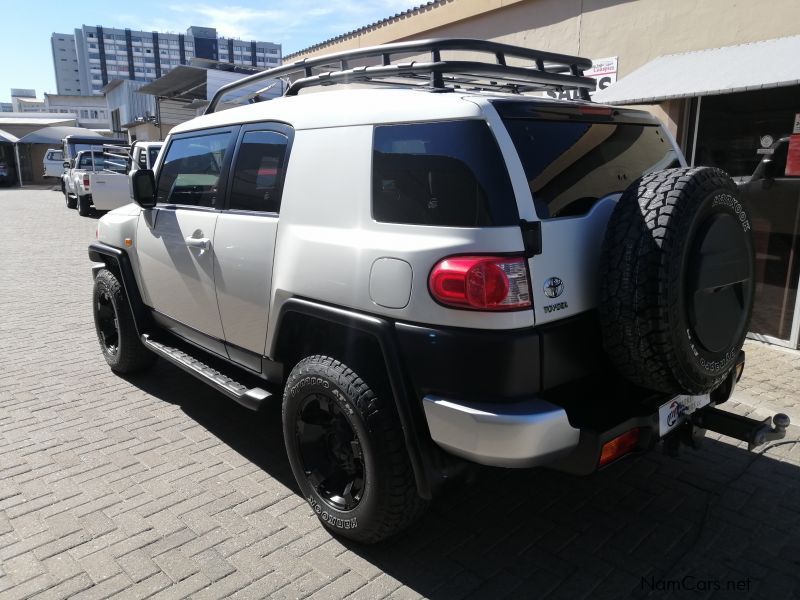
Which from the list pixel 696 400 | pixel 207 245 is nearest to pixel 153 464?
pixel 207 245

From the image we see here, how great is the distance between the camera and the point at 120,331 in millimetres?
4715

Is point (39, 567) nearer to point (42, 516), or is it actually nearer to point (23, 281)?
point (42, 516)

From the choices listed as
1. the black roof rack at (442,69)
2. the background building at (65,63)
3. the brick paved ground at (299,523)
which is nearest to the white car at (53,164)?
the brick paved ground at (299,523)

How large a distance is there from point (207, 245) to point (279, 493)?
145 centimetres

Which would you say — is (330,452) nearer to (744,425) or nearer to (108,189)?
(744,425)

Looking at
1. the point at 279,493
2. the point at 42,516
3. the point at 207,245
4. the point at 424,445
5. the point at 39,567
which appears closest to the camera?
the point at 424,445

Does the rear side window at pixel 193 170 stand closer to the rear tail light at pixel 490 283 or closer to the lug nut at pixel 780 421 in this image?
the rear tail light at pixel 490 283

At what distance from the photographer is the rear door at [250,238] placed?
3131mm

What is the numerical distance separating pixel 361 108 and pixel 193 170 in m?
1.67

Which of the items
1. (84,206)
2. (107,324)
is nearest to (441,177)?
(107,324)

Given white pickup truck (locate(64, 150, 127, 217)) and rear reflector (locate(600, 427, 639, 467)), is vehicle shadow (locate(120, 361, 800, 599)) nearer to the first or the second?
rear reflector (locate(600, 427, 639, 467))

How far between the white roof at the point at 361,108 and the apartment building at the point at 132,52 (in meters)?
149

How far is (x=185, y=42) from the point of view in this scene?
143m

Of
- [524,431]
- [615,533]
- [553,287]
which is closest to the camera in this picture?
[524,431]
